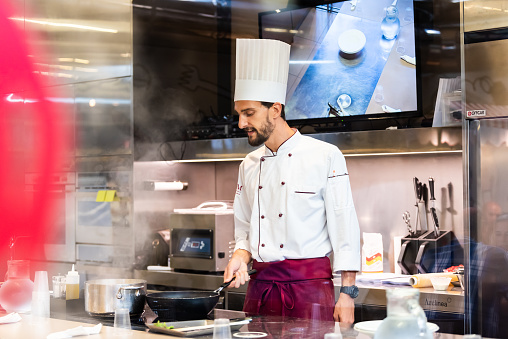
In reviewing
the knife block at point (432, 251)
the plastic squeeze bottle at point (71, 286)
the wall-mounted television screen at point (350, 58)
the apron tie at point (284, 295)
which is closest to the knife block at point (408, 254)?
the knife block at point (432, 251)

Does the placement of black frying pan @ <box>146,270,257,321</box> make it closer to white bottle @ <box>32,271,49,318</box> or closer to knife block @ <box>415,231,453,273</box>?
white bottle @ <box>32,271,49,318</box>

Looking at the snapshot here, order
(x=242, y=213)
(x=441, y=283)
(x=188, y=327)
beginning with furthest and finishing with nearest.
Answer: (x=441, y=283)
(x=242, y=213)
(x=188, y=327)

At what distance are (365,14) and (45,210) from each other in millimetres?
2652

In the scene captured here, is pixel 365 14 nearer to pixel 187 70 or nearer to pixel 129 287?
pixel 187 70

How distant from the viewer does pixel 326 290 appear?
268 cm

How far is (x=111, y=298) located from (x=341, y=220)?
3.09ft

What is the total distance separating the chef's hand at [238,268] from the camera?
240cm

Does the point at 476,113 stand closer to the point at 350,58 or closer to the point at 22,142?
the point at 350,58

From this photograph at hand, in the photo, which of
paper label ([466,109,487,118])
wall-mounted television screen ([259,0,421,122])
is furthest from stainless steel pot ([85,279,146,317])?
wall-mounted television screen ([259,0,421,122])

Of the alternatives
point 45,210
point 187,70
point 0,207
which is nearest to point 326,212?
point 187,70

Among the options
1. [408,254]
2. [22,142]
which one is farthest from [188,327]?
[22,142]

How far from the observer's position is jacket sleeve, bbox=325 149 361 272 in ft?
8.55

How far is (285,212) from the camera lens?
2770mm

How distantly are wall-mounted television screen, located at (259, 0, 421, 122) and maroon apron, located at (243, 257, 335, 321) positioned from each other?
1.37 metres
